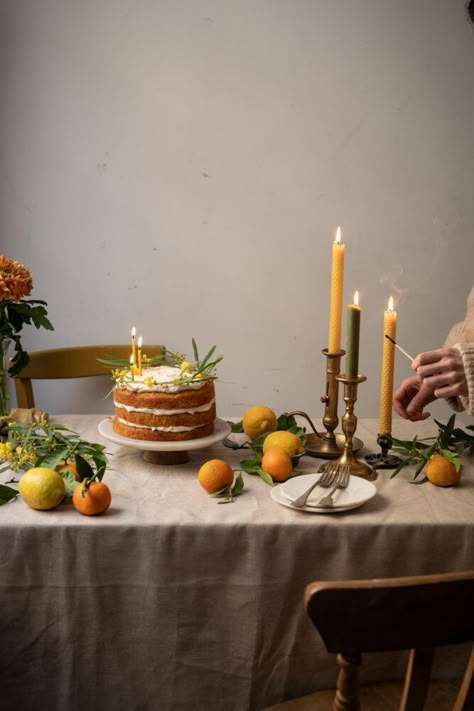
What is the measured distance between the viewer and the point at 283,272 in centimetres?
246

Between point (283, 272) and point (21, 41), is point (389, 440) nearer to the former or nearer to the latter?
point (283, 272)

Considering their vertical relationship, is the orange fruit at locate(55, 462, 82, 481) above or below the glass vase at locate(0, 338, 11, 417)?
below

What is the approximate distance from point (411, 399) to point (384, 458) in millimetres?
185

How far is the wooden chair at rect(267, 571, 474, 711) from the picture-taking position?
2.23 ft

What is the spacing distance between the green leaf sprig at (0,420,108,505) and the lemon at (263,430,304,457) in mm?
310

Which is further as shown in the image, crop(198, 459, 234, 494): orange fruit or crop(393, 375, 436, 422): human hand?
crop(393, 375, 436, 422): human hand

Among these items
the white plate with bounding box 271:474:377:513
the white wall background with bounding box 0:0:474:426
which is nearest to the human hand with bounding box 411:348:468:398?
the white plate with bounding box 271:474:377:513

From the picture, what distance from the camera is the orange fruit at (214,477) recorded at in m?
1.21

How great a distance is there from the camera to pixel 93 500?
1118 mm

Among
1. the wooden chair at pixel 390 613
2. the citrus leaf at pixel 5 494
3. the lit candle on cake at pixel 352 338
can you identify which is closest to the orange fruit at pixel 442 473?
the lit candle on cake at pixel 352 338

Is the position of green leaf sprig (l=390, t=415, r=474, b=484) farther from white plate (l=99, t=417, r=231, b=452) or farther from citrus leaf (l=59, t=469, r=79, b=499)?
citrus leaf (l=59, t=469, r=79, b=499)

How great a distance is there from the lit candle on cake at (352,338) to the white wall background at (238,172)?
1.23 meters

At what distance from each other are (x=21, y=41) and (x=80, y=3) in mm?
222

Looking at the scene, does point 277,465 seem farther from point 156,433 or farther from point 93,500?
point 93,500
